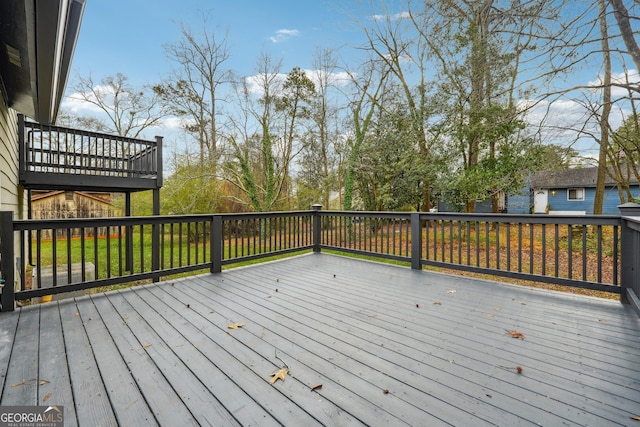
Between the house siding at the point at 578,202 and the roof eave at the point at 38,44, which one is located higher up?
the roof eave at the point at 38,44

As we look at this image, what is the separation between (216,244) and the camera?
434 centimetres

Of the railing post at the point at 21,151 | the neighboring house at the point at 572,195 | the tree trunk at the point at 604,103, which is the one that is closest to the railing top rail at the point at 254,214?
the railing post at the point at 21,151

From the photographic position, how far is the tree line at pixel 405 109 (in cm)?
477

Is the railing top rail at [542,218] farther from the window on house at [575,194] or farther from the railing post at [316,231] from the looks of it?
the window on house at [575,194]

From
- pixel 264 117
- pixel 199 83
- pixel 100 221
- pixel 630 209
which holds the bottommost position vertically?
pixel 100 221

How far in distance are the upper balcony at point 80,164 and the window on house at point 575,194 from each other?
21987mm

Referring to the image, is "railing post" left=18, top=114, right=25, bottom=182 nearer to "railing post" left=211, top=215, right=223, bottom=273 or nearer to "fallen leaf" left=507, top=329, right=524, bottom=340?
"railing post" left=211, top=215, right=223, bottom=273

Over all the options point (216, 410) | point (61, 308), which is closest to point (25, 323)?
point (61, 308)

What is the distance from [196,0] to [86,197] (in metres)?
9.61

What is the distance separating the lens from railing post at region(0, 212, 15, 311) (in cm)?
276

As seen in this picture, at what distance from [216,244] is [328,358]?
2881 millimetres

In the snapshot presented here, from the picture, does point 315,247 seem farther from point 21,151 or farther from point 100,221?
point 21,151

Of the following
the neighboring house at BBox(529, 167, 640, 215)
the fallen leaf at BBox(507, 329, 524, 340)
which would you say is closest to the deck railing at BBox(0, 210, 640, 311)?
the fallen leaf at BBox(507, 329, 524, 340)

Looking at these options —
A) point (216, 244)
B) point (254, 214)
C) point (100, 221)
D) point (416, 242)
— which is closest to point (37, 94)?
point (100, 221)
